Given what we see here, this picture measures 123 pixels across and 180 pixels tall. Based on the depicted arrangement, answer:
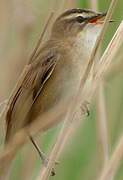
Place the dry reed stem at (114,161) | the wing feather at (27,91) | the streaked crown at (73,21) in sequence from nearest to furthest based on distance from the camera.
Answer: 1. the dry reed stem at (114,161)
2. the wing feather at (27,91)
3. the streaked crown at (73,21)

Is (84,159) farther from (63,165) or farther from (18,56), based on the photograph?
(18,56)

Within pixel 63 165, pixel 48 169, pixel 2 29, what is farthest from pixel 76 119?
pixel 2 29

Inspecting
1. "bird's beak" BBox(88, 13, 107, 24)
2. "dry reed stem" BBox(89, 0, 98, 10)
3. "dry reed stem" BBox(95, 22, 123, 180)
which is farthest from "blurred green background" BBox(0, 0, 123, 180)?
"dry reed stem" BBox(95, 22, 123, 180)

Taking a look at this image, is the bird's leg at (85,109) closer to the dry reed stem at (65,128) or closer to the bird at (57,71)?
the bird at (57,71)

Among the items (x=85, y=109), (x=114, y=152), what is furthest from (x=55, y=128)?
(x=114, y=152)

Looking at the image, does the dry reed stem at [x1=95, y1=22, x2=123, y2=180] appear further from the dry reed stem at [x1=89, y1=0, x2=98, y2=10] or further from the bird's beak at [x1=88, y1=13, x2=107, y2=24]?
the dry reed stem at [x1=89, y1=0, x2=98, y2=10]

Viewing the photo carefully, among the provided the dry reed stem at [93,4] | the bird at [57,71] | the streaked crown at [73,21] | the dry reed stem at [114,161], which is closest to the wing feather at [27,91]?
the bird at [57,71]
